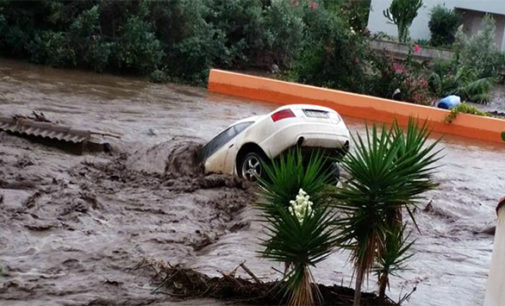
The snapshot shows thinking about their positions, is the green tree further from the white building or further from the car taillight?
the car taillight

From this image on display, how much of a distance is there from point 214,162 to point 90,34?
1546 cm

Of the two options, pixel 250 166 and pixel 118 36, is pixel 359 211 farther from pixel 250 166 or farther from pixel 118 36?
pixel 118 36

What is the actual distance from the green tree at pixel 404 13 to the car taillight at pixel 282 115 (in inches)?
1111

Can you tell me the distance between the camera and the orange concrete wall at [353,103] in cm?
2106

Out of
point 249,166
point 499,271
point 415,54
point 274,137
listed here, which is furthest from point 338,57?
point 499,271

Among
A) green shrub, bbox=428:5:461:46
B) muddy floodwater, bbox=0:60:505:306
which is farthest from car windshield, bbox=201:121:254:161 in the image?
green shrub, bbox=428:5:461:46

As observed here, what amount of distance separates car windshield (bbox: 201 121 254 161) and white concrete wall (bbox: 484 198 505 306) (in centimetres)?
632

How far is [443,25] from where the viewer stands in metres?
40.3

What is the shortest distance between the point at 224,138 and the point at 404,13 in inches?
1126

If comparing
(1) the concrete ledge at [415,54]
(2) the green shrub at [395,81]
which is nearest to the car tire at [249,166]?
(2) the green shrub at [395,81]

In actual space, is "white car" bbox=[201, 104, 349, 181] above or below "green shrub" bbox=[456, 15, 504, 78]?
below

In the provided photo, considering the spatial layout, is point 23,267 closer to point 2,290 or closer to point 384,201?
point 2,290

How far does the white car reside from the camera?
34.0ft

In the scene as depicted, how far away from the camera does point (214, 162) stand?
11719 millimetres
